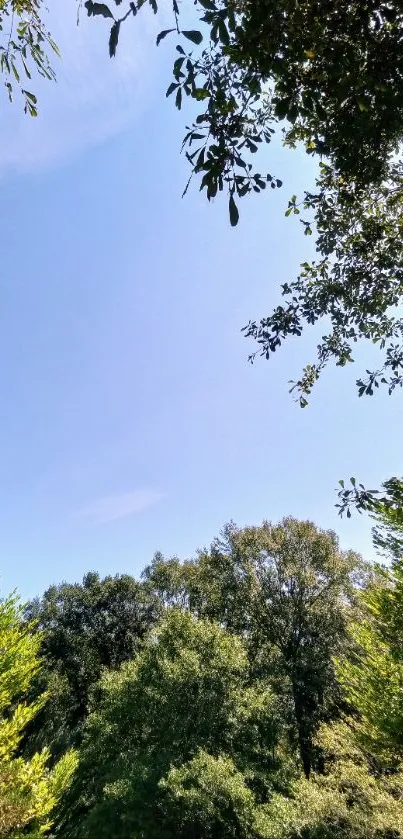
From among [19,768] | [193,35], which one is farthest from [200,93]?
[19,768]

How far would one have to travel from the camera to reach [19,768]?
8.77 metres

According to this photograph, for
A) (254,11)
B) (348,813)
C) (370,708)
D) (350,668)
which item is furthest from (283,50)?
(348,813)

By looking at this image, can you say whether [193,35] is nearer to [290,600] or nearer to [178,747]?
[178,747]

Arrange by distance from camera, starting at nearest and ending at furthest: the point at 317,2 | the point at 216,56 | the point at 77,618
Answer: the point at 317,2, the point at 216,56, the point at 77,618

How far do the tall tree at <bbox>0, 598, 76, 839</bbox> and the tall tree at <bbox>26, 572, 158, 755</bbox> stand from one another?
23.9 meters

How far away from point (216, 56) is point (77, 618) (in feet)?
134

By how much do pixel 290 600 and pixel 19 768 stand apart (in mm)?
19274

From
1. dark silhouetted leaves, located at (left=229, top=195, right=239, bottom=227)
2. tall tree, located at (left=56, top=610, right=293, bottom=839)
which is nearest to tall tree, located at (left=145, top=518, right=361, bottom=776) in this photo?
tall tree, located at (left=56, top=610, right=293, bottom=839)

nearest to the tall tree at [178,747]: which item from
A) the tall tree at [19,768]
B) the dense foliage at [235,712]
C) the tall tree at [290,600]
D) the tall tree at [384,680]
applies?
the dense foliage at [235,712]

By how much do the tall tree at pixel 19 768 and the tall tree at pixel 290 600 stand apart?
15565 millimetres

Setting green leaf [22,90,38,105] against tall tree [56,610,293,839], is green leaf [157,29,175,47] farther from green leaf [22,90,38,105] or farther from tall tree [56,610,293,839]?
tall tree [56,610,293,839]

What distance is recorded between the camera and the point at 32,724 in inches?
1209

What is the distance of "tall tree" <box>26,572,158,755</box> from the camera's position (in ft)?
107

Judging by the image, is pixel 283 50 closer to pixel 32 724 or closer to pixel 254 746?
pixel 254 746
